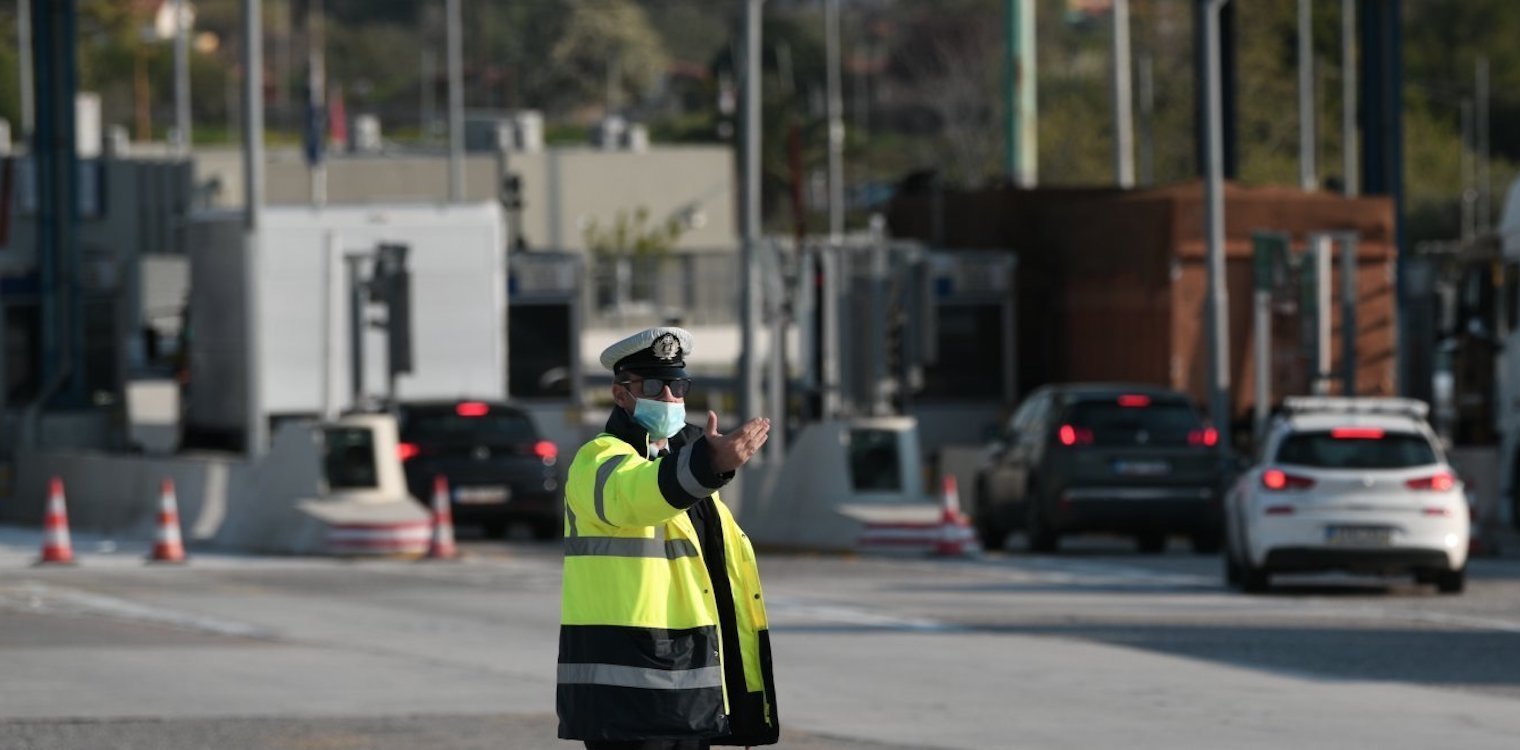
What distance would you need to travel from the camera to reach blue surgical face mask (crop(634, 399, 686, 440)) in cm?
862

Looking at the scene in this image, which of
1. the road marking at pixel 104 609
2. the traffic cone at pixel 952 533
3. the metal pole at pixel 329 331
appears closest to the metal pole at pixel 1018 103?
the metal pole at pixel 329 331

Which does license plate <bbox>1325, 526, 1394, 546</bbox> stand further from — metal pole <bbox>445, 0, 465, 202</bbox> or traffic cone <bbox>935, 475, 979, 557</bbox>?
metal pole <bbox>445, 0, 465, 202</bbox>

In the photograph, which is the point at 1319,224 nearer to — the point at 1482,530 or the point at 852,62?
the point at 1482,530

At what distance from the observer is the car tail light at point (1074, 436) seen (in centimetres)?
2873

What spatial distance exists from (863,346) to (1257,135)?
58.5m

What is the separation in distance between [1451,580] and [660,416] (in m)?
15.9

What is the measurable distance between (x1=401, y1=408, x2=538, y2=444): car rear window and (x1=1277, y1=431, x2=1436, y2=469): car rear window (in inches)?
410

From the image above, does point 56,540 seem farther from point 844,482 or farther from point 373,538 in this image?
point 844,482

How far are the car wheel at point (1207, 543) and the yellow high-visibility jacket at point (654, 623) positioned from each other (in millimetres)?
21149

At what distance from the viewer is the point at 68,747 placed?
45.2 ft

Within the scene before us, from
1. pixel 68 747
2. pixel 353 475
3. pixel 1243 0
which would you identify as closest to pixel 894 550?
pixel 353 475

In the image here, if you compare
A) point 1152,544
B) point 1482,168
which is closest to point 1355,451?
point 1152,544

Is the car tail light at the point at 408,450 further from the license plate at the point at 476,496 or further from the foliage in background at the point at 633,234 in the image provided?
the foliage in background at the point at 633,234

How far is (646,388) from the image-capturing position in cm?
866
